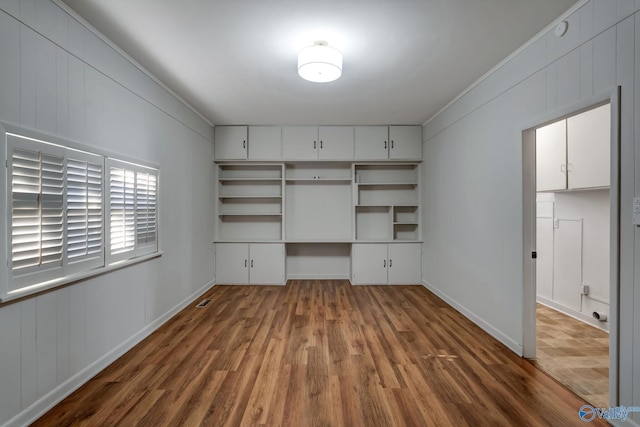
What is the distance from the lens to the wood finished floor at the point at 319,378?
5.68 ft

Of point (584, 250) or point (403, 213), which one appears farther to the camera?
point (403, 213)

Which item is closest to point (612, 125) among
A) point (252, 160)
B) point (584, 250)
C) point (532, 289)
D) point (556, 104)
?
point (556, 104)

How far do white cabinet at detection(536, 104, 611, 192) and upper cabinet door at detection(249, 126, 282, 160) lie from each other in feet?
12.0

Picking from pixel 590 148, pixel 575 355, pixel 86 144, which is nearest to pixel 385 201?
pixel 590 148

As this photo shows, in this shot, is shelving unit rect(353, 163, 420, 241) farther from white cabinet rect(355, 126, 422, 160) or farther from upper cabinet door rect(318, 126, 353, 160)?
upper cabinet door rect(318, 126, 353, 160)

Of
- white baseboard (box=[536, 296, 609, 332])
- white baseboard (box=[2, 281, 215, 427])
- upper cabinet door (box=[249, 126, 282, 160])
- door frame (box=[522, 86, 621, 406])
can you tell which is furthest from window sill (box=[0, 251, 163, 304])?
white baseboard (box=[536, 296, 609, 332])

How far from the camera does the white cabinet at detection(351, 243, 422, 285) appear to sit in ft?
15.7

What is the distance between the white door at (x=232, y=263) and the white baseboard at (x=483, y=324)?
3.10m

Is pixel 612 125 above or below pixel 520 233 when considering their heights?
above

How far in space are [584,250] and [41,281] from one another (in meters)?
5.01

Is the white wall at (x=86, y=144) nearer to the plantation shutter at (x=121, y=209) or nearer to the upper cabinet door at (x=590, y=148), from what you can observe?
the plantation shutter at (x=121, y=209)

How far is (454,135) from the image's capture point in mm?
3633

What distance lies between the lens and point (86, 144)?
2100 millimetres

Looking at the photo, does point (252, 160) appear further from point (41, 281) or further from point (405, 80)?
point (41, 281)
